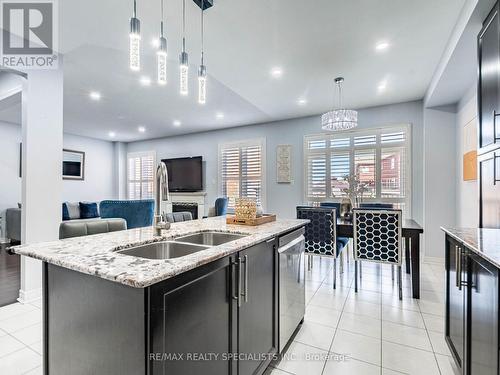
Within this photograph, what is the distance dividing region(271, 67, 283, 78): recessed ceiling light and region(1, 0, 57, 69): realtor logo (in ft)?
7.44

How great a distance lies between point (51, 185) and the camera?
276cm

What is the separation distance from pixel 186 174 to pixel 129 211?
→ 313cm

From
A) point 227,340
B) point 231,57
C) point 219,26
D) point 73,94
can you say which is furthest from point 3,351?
point 73,94

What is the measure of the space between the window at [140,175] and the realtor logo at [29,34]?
4892 mm

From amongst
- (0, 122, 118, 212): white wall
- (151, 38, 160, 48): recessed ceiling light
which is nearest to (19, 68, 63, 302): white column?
(151, 38, 160, 48): recessed ceiling light

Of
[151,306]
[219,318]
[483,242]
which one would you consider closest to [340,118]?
[483,242]

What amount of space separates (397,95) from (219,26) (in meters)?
3.20

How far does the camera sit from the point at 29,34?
8.26ft

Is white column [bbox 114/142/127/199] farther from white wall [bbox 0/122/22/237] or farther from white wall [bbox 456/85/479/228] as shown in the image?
white wall [bbox 456/85/479/228]

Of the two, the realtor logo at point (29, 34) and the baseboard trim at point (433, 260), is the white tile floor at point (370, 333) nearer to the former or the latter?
the baseboard trim at point (433, 260)

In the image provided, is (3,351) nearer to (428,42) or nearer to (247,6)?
(247,6)

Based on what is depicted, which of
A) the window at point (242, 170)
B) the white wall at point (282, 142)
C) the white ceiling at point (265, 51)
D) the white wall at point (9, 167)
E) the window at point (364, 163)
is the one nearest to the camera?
the white ceiling at point (265, 51)

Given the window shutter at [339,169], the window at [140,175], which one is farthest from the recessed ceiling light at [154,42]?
the window at [140,175]

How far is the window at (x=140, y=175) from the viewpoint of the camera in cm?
768
